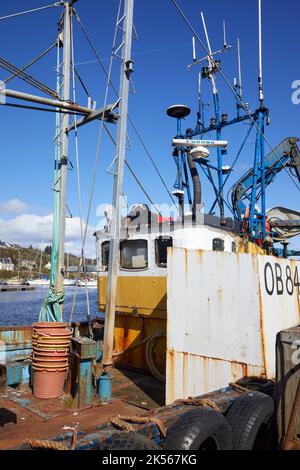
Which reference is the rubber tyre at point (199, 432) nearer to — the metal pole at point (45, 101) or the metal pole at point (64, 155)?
the metal pole at point (64, 155)

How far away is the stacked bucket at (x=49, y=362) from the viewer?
6.53 m

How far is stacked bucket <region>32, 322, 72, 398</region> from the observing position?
6.53 meters

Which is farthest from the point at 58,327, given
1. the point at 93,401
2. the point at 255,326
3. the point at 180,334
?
the point at 255,326

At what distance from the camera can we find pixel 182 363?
598 centimetres

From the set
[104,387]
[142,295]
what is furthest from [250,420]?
[142,295]

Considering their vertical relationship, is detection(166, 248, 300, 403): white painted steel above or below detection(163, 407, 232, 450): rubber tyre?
above

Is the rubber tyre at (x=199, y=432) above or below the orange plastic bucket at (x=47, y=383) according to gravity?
above

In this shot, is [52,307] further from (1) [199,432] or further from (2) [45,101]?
(1) [199,432]

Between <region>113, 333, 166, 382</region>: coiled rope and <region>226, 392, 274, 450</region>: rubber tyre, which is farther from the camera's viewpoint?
<region>113, 333, 166, 382</region>: coiled rope

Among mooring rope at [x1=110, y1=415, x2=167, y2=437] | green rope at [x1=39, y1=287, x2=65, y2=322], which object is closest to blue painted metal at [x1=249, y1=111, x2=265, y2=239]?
green rope at [x1=39, y1=287, x2=65, y2=322]

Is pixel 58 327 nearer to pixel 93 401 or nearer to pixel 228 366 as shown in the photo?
pixel 93 401

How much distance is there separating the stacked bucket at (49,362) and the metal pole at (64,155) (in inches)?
79.4

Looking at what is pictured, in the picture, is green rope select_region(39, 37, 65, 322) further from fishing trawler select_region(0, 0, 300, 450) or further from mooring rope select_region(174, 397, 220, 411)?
mooring rope select_region(174, 397, 220, 411)

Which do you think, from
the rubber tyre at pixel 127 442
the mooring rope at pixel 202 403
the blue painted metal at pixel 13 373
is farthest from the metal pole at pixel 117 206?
the rubber tyre at pixel 127 442
